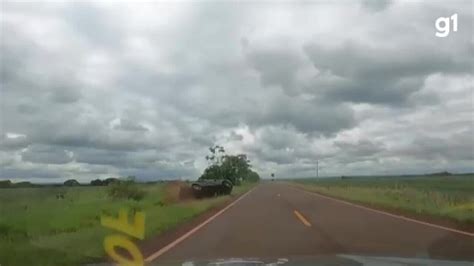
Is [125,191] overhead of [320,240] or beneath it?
overhead

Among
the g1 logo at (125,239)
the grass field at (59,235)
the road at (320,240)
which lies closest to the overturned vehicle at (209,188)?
the grass field at (59,235)

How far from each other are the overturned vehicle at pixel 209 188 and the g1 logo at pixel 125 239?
26.5m

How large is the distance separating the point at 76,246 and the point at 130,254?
1.35 meters

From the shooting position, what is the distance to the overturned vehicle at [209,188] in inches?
2066

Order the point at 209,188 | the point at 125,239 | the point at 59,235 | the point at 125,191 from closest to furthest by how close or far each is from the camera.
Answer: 1. the point at 59,235
2. the point at 125,239
3. the point at 125,191
4. the point at 209,188

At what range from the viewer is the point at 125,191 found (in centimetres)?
4309

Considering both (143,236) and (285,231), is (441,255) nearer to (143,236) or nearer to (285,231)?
(285,231)

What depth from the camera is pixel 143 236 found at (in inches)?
673

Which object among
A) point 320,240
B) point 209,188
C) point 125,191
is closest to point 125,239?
point 320,240

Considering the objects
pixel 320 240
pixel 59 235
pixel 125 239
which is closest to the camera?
pixel 320 240

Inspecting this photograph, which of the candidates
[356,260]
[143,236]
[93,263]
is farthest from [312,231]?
[356,260]

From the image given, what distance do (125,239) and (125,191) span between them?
26.9 m

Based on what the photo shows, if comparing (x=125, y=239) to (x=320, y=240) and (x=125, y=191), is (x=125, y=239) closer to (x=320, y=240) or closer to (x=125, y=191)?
(x=320, y=240)

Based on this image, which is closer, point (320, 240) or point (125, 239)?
point (320, 240)
